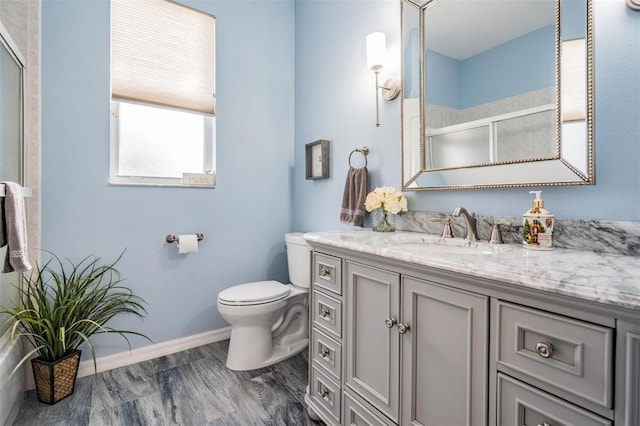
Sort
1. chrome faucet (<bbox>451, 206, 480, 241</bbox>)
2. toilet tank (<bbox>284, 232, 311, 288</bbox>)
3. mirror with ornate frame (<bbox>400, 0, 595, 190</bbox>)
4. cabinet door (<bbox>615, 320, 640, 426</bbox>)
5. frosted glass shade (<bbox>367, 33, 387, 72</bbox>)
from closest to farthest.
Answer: cabinet door (<bbox>615, 320, 640, 426</bbox>), mirror with ornate frame (<bbox>400, 0, 595, 190</bbox>), chrome faucet (<bbox>451, 206, 480, 241</bbox>), frosted glass shade (<bbox>367, 33, 387, 72</bbox>), toilet tank (<bbox>284, 232, 311, 288</bbox>)

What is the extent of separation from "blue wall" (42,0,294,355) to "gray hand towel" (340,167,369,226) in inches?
32.3

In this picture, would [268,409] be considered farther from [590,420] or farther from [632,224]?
[632,224]

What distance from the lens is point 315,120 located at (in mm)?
2398

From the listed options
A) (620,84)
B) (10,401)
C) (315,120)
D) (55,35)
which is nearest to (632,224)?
(620,84)

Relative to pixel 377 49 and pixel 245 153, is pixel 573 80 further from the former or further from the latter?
pixel 245 153

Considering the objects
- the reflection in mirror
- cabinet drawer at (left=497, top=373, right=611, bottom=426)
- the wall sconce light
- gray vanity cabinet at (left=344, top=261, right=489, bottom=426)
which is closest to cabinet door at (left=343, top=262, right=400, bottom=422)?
gray vanity cabinet at (left=344, top=261, right=489, bottom=426)

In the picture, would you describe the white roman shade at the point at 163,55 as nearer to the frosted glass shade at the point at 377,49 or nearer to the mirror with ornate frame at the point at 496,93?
the frosted glass shade at the point at 377,49

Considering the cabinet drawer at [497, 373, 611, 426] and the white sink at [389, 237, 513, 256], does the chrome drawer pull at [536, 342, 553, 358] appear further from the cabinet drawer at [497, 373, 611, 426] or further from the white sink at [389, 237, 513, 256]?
the white sink at [389, 237, 513, 256]

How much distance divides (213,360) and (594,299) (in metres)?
2.06

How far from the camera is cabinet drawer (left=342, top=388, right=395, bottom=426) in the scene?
1.13 metres

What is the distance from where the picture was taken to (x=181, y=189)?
2178 mm

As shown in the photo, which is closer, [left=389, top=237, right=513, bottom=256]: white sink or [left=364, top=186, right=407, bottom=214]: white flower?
[left=389, top=237, right=513, bottom=256]: white sink

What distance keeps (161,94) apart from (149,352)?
5.67 ft

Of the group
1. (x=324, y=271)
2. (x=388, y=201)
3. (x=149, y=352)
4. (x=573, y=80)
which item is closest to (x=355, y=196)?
(x=388, y=201)
